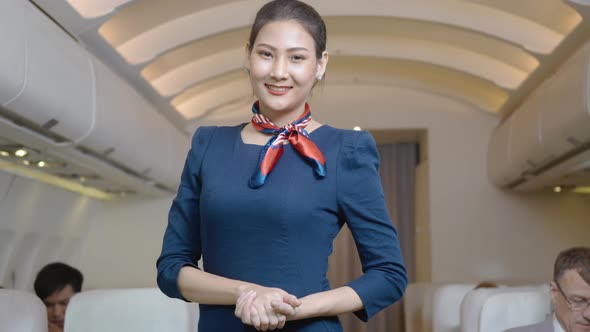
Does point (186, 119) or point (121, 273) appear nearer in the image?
point (186, 119)

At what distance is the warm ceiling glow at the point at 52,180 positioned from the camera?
24.3ft

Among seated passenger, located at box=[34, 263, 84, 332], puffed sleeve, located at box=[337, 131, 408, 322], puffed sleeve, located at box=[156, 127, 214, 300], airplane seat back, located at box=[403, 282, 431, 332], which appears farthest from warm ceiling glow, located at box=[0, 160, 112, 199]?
puffed sleeve, located at box=[337, 131, 408, 322]

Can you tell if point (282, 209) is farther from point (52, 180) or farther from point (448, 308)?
point (52, 180)

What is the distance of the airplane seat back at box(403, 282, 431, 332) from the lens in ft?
28.2

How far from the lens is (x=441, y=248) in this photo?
10188 mm

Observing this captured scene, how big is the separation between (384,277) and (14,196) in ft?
22.7

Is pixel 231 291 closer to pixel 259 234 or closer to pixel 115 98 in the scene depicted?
pixel 259 234

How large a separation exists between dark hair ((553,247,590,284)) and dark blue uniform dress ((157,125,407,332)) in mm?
3295

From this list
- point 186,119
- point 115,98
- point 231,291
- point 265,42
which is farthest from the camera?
point 186,119

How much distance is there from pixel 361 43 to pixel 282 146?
23.0 ft

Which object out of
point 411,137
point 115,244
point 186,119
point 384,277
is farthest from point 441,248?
point 384,277

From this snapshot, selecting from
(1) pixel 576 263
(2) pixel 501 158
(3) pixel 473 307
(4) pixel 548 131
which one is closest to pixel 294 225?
(1) pixel 576 263

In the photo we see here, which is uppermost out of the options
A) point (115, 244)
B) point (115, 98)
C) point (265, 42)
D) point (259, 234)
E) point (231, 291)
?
point (115, 98)

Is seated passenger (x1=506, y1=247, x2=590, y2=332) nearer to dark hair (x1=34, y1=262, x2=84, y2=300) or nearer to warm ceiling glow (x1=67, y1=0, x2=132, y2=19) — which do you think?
dark hair (x1=34, y1=262, x2=84, y2=300)
